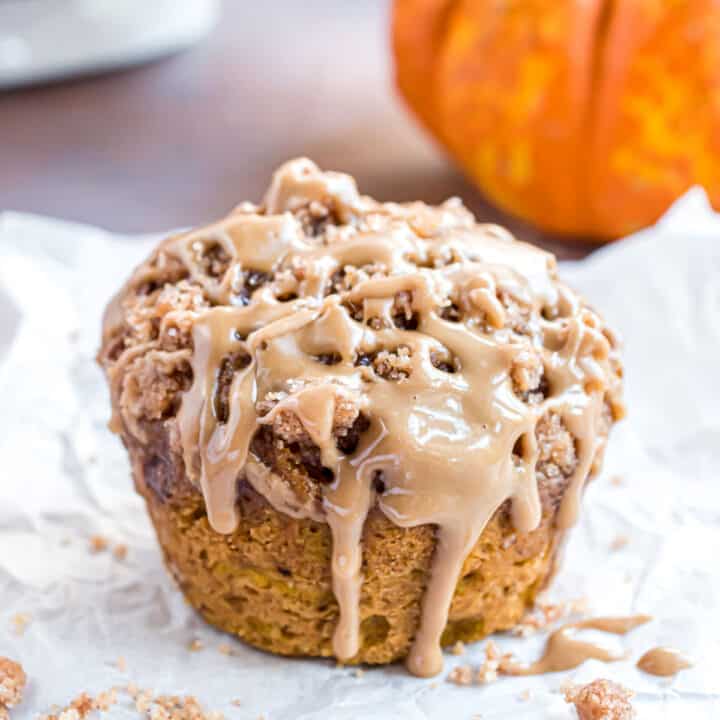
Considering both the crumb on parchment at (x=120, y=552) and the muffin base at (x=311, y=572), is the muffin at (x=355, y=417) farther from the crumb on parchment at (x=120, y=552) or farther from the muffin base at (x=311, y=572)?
the crumb on parchment at (x=120, y=552)

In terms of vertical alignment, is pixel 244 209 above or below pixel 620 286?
above

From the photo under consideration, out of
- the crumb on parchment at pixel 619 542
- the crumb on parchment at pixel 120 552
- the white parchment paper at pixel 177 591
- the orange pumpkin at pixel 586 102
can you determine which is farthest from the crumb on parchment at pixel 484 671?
the orange pumpkin at pixel 586 102

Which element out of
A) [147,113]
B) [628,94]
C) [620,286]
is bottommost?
[147,113]

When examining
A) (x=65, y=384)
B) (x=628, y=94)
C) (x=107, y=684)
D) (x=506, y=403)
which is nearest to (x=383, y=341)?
(x=506, y=403)

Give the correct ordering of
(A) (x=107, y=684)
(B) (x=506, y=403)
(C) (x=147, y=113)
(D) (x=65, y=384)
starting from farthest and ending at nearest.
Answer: (C) (x=147, y=113) < (D) (x=65, y=384) < (A) (x=107, y=684) < (B) (x=506, y=403)

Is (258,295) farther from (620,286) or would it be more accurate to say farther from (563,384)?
(620,286)

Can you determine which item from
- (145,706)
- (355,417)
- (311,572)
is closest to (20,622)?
(145,706)

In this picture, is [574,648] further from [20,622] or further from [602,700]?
[20,622]

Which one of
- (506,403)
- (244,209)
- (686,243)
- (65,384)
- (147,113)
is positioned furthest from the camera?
(147,113)
